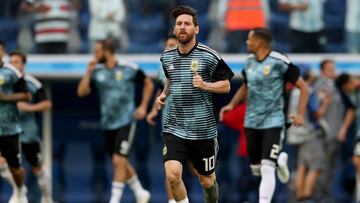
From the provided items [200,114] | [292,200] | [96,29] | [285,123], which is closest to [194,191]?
[292,200]

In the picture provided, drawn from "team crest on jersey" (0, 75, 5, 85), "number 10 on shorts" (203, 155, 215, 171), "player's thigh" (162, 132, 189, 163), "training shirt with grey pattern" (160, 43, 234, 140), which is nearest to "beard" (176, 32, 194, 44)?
"training shirt with grey pattern" (160, 43, 234, 140)

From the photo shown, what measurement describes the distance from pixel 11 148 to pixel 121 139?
5.66 feet

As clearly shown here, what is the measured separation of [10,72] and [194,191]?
5.93 metres

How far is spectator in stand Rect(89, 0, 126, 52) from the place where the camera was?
1886 cm


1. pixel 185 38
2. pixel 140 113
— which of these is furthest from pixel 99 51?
pixel 185 38

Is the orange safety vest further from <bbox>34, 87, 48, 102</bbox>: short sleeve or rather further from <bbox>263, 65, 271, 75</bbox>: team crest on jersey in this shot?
<bbox>263, 65, 271, 75</bbox>: team crest on jersey

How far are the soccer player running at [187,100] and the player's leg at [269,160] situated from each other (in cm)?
187

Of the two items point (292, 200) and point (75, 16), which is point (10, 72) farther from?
point (292, 200)

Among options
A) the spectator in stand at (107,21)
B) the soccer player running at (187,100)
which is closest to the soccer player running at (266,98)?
the soccer player running at (187,100)

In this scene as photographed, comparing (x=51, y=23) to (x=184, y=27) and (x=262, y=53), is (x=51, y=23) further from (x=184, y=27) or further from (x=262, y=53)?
(x=184, y=27)

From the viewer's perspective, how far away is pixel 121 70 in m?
16.9

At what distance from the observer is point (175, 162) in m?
12.6

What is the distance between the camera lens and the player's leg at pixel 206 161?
12.9m

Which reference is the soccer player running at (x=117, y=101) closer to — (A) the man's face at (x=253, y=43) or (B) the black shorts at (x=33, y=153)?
(B) the black shorts at (x=33, y=153)
